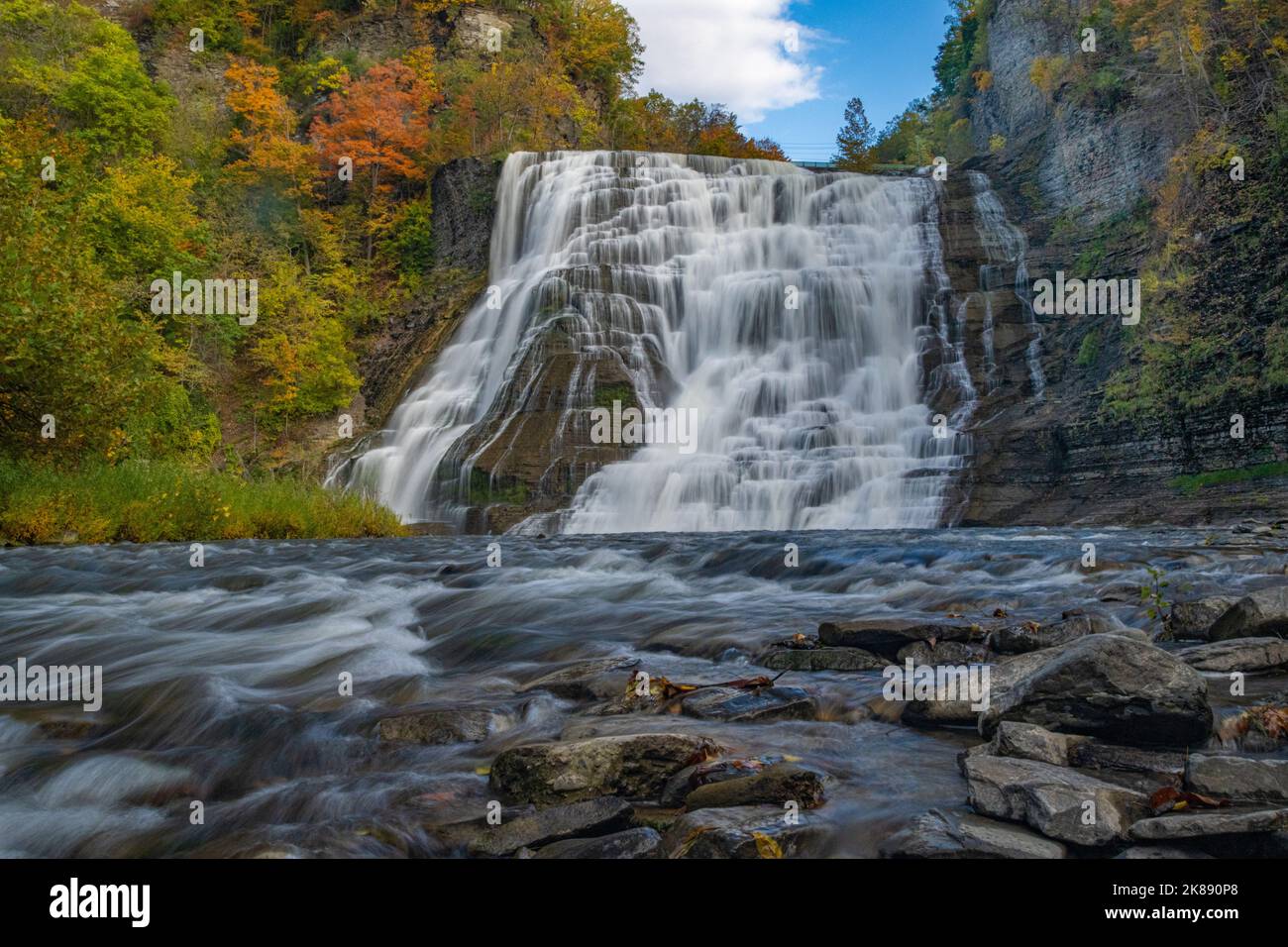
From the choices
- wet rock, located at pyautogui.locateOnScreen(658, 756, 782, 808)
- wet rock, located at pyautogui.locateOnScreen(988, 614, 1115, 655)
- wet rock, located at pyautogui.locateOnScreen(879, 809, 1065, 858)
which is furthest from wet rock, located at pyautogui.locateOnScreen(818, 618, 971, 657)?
wet rock, located at pyautogui.locateOnScreen(879, 809, 1065, 858)

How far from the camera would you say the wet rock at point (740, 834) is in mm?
3156

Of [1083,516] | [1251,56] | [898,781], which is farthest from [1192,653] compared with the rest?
[1251,56]

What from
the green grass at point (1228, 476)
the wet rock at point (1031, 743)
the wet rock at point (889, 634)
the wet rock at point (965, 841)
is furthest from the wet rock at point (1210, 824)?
the green grass at point (1228, 476)

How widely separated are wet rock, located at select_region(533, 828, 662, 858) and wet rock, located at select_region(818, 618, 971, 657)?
11.1 feet

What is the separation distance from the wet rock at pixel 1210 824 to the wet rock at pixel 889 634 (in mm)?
3006

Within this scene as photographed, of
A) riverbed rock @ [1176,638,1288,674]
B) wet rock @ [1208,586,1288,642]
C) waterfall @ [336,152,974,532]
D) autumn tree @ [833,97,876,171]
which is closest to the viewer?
riverbed rock @ [1176,638,1288,674]

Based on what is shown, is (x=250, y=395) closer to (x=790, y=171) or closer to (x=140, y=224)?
(x=140, y=224)

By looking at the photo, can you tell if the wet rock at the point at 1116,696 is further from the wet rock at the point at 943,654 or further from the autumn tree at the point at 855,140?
the autumn tree at the point at 855,140

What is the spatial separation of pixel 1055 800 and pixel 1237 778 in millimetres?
790

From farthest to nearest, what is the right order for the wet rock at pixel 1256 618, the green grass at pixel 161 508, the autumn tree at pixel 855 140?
the autumn tree at pixel 855 140 < the green grass at pixel 161 508 < the wet rock at pixel 1256 618

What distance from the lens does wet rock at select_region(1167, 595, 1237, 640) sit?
6359 mm

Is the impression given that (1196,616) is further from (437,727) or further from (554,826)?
(437,727)

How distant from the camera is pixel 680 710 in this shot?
5.20m

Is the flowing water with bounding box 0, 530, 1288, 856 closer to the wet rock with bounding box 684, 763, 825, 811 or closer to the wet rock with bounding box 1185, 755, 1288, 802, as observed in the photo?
the wet rock with bounding box 684, 763, 825, 811
